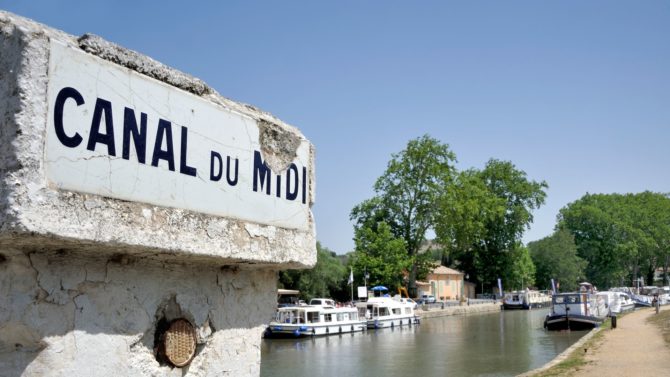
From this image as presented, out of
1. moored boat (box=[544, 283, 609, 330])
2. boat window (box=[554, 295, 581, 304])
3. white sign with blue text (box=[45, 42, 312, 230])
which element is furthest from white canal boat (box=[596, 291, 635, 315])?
white sign with blue text (box=[45, 42, 312, 230])

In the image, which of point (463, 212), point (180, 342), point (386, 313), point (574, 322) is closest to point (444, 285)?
point (463, 212)

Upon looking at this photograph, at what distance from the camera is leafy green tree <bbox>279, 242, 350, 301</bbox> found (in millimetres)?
42438

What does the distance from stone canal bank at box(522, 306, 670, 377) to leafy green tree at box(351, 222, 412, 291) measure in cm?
2218

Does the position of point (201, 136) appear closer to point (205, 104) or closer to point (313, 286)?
point (205, 104)

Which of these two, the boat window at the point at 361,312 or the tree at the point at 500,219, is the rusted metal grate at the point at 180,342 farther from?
the tree at the point at 500,219

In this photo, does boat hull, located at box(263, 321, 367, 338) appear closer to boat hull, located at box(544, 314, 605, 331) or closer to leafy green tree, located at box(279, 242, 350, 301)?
leafy green tree, located at box(279, 242, 350, 301)

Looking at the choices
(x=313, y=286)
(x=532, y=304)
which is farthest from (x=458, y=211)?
(x=532, y=304)

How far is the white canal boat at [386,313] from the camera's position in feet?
126

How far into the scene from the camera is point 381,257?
159ft

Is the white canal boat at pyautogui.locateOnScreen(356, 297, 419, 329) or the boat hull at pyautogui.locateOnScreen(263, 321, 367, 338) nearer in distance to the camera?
the boat hull at pyautogui.locateOnScreen(263, 321, 367, 338)

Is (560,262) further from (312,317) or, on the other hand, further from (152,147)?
(152,147)

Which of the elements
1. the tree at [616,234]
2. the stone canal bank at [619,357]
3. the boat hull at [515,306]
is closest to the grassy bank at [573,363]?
the stone canal bank at [619,357]

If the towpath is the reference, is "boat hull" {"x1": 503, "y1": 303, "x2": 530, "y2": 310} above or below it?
below

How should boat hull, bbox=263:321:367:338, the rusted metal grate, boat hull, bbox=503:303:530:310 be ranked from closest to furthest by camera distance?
the rusted metal grate → boat hull, bbox=263:321:367:338 → boat hull, bbox=503:303:530:310
